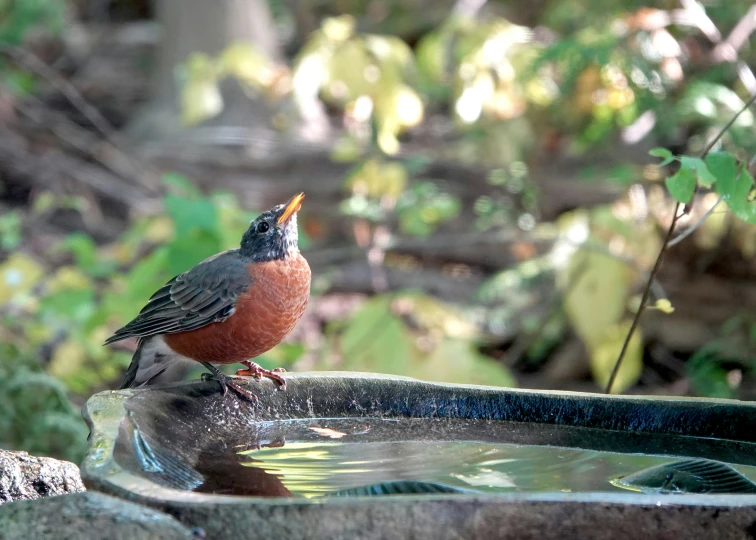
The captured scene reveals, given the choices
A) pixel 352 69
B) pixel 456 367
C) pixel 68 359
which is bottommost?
pixel 456 367

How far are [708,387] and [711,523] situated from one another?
14.5ft

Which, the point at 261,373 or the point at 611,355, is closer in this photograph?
the point at 261,373

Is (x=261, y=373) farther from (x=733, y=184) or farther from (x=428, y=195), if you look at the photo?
(x=428, y=195)

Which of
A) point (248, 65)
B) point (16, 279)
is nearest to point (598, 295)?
point (248, 65)

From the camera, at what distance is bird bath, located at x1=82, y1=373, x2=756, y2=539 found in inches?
60.3

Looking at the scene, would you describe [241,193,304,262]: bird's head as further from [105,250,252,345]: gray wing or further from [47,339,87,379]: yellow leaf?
[47,339,87,379]: yellow leaf

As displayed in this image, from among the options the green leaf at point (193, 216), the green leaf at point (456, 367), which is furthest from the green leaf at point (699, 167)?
the green leaf at point (193, 216)

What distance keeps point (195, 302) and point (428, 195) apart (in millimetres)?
3343

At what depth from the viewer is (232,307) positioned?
3037mm

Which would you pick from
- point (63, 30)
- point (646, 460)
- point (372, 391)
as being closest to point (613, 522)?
point (646, 460)

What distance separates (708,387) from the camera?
570cm

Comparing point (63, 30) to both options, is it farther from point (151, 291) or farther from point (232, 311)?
point (232, 311)

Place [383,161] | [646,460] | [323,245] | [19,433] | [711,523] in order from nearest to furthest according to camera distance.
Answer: [711,523]
[646,460]
[19,433]
[383,161]
[323,245]

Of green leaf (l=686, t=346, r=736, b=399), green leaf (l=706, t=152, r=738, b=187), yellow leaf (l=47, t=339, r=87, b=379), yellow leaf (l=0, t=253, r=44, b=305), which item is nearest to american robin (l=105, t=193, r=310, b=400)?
green leaf (l=706, t=152, r=738, b=187)
